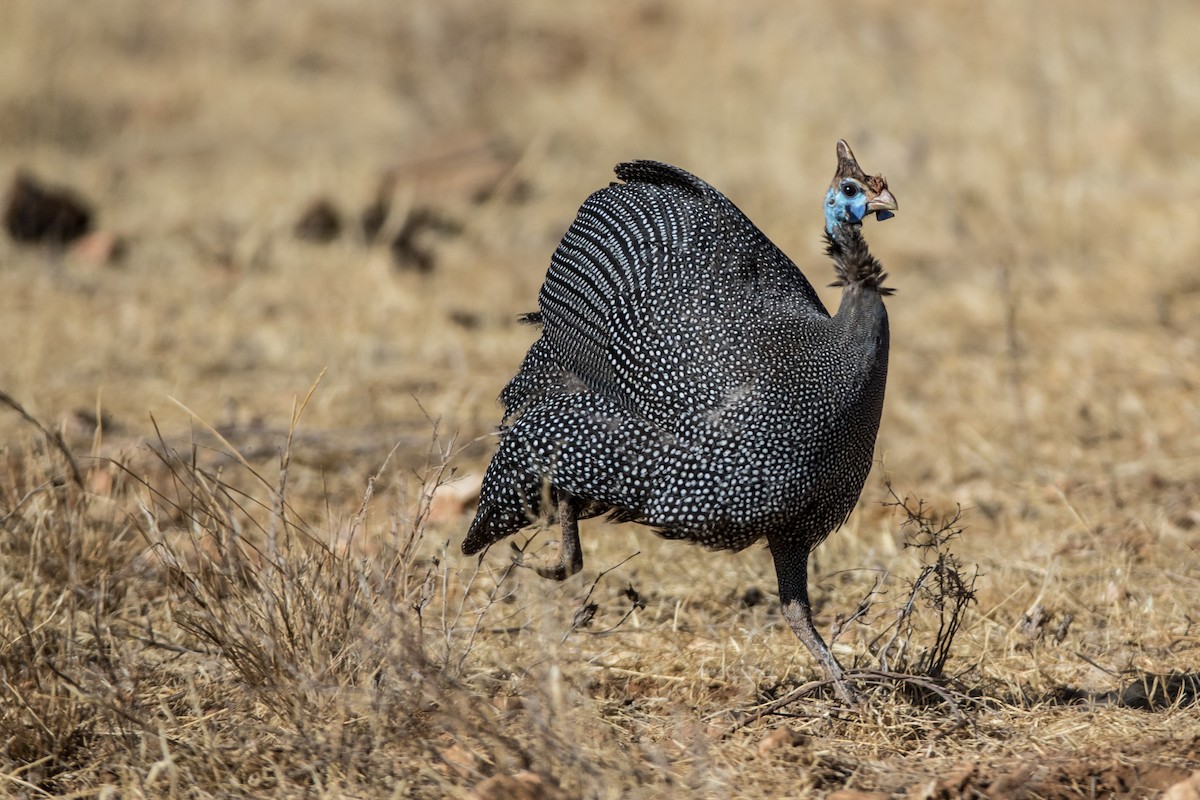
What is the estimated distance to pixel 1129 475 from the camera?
483 cm

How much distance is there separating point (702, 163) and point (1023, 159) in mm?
2037

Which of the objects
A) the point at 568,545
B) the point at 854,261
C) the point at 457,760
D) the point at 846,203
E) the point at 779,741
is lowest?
the point at 457,760

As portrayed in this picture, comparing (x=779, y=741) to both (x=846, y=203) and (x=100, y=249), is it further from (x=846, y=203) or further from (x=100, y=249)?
(x=100, y=249)

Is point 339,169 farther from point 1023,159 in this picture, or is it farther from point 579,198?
point 1023,159

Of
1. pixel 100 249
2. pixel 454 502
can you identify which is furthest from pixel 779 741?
pixel 100 249

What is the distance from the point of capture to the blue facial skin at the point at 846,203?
10.2 feet

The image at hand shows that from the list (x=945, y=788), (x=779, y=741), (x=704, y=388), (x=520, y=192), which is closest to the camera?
(x=945, y=788)

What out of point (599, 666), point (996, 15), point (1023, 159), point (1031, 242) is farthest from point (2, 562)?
point (996, 15)

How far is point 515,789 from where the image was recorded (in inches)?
96.9

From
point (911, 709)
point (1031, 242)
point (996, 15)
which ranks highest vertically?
point (996, 15)

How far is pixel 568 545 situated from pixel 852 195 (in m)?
1.04

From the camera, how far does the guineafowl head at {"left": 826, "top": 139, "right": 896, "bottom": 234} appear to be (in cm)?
309

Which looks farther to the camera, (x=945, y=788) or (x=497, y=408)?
(x=497, y=408)

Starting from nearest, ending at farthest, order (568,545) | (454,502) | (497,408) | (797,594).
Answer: (797,594), (568,545), (454,502), (497,408)
